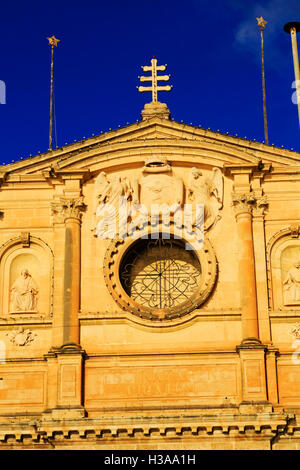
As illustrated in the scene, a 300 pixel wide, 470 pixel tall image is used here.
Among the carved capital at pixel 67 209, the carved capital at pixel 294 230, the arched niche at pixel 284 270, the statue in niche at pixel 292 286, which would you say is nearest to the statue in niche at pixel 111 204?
the carved capital at pixel 67 209

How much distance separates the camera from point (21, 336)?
2759 cm

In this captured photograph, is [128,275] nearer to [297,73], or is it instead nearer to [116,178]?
[116,178]

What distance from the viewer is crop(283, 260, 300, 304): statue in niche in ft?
91.2

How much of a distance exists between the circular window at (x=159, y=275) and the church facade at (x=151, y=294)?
→ 0.13 ft

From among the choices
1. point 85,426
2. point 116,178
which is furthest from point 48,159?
point 85,426

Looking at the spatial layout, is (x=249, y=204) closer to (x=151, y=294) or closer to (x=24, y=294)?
(x=151, y=294)

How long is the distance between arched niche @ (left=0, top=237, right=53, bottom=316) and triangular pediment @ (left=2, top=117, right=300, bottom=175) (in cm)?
232

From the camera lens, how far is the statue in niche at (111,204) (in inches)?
1129

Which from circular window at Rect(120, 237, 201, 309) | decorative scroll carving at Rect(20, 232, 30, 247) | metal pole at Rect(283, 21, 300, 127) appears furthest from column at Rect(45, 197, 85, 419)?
metal pole at Rect(283, 21, 300, 127)

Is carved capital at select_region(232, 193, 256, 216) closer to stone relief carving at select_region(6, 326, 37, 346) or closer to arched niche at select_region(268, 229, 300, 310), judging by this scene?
arched niche at select_region(268, 229, 300, 310)

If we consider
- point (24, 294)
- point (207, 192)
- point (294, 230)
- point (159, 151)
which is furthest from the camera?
point (159, 151)

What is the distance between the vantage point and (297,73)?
26219 millimetres

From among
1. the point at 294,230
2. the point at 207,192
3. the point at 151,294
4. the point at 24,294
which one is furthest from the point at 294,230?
the point at 24,294

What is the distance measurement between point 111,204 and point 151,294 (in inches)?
109
